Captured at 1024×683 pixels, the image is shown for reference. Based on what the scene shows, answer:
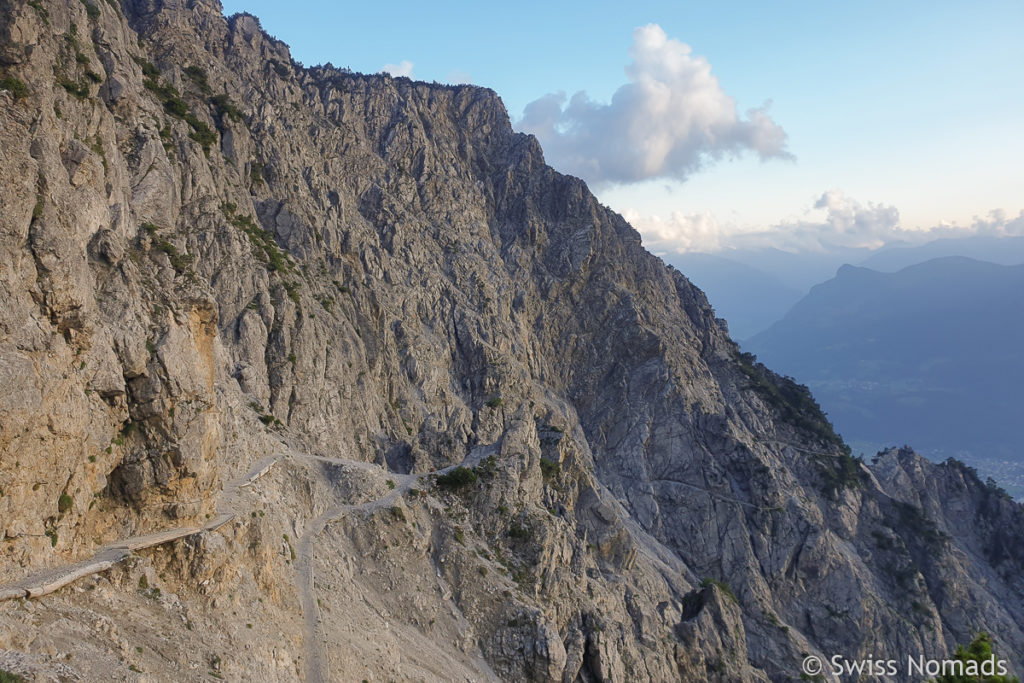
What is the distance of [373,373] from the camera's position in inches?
3516

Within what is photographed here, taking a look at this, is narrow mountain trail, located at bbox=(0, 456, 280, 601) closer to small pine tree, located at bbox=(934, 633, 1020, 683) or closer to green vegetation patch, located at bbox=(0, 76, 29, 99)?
green vegetation patch, located at bbox=(0, 76, 29, 99)

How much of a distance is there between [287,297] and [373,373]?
16.9m

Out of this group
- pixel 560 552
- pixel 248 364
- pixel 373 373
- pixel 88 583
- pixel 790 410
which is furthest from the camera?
pixel 790 410

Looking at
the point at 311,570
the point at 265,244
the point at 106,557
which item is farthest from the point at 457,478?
the point at 265,244

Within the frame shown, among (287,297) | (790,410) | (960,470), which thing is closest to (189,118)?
(287,297)

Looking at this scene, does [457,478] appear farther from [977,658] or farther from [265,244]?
[977,658]

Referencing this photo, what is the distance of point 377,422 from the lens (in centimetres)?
8325

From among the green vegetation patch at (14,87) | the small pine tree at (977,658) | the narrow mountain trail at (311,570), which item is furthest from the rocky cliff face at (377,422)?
the small pine tree at (977,658)

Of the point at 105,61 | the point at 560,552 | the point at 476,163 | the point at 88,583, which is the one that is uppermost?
the point at 476,163

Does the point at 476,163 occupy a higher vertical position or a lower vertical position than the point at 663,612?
higher

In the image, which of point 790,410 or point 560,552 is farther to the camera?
point 790,410

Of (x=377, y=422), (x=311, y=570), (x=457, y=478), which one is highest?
(x=377, y=422)

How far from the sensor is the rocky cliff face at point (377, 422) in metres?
32.9

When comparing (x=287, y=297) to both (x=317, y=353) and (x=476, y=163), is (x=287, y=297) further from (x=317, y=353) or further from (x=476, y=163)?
(x=476, y=163)
